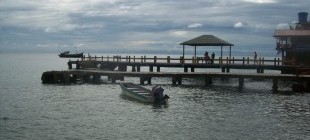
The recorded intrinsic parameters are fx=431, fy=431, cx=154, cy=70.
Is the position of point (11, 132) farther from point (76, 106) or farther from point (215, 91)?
point (215, 91)

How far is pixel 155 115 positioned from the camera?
93.9ft

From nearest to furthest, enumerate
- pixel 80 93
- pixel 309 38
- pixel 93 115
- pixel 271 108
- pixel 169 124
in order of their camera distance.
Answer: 1. pixel 169 124
2. pixel 93 115
3. pixel 271 108
4. pixel 80 93
5. pixel 309 38

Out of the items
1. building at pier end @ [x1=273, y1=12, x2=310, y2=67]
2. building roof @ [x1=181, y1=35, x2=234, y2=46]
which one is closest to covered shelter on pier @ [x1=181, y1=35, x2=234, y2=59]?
building roof @ [x1=181, y1=35, x2=234, y2=46]

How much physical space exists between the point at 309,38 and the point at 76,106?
37033 mm

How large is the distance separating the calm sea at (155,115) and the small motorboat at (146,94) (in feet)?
2.12

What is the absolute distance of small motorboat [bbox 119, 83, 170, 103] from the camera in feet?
108

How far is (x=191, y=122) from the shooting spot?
26281mm

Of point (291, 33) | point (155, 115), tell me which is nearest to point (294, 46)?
point (291, 33)

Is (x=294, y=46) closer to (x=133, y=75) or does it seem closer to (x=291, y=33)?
(x=291, y=33)

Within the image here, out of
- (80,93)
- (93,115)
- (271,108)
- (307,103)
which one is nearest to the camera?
(93,115)

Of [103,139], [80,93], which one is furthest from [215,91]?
[103,139]

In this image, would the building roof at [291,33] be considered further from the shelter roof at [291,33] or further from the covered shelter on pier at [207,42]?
the covered shelter on pier at [207,42]

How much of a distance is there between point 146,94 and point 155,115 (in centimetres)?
630

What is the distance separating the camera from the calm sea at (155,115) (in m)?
23.1
